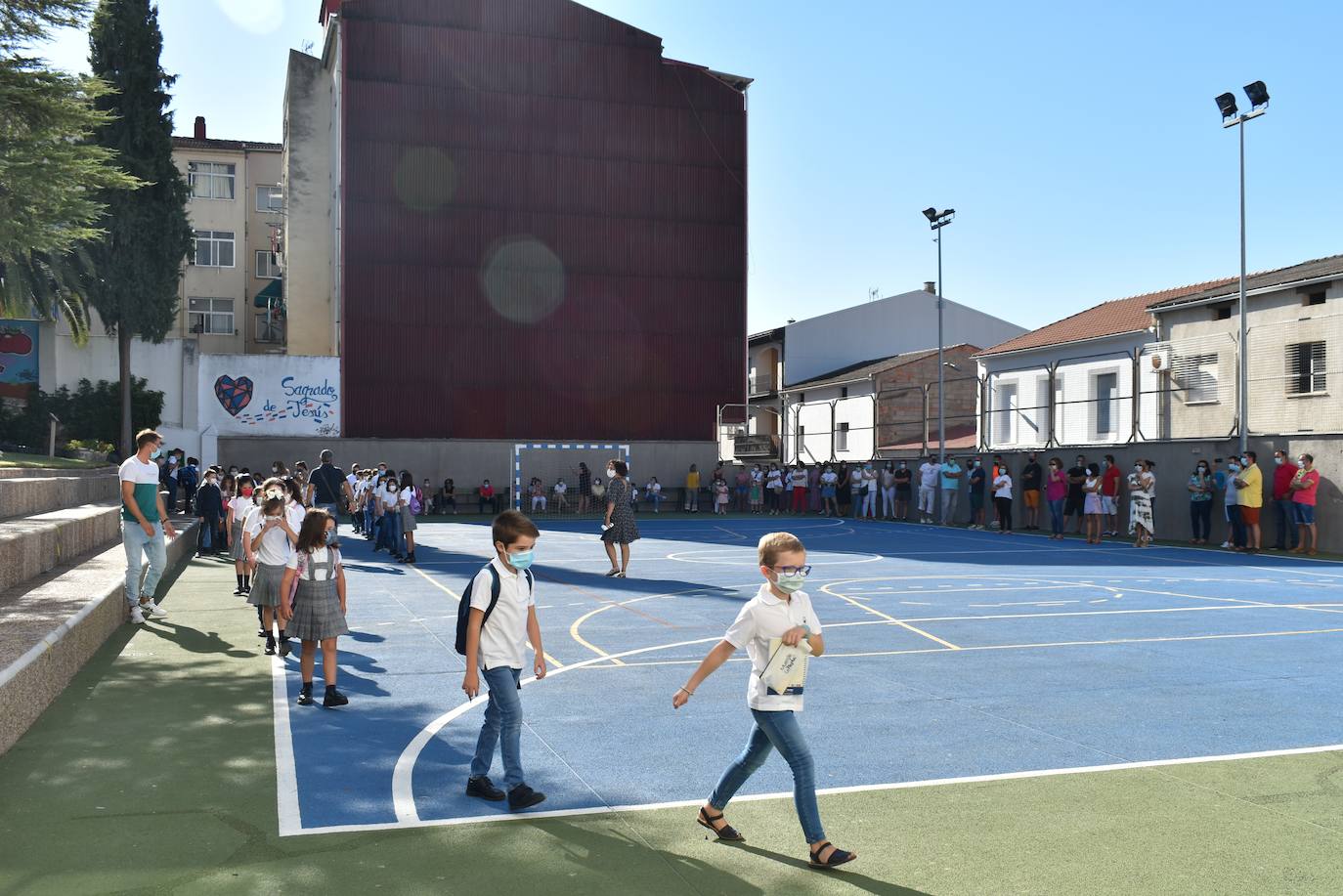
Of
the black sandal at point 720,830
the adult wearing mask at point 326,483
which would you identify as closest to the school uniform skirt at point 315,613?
the black sandal at point 720,830

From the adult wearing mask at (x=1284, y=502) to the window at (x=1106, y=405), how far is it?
5593 millimetres

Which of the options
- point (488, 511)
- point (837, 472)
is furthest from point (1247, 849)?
point (488, 511)

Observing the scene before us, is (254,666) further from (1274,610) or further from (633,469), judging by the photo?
(633,469)

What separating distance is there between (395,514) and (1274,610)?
15714 millimetres

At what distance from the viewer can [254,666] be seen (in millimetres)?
10930

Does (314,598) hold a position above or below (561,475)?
below

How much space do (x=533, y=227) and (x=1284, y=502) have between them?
99.6 ft

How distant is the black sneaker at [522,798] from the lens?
6391 millimetres

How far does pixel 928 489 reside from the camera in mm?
35000

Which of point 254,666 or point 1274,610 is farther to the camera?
point 1274,610

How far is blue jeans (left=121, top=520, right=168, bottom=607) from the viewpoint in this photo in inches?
517

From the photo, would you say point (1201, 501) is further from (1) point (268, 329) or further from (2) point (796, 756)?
(1) point (268, 329)

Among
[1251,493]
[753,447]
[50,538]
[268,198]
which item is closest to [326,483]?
[50,538]

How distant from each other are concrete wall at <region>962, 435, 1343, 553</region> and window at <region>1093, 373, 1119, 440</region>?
635mm
